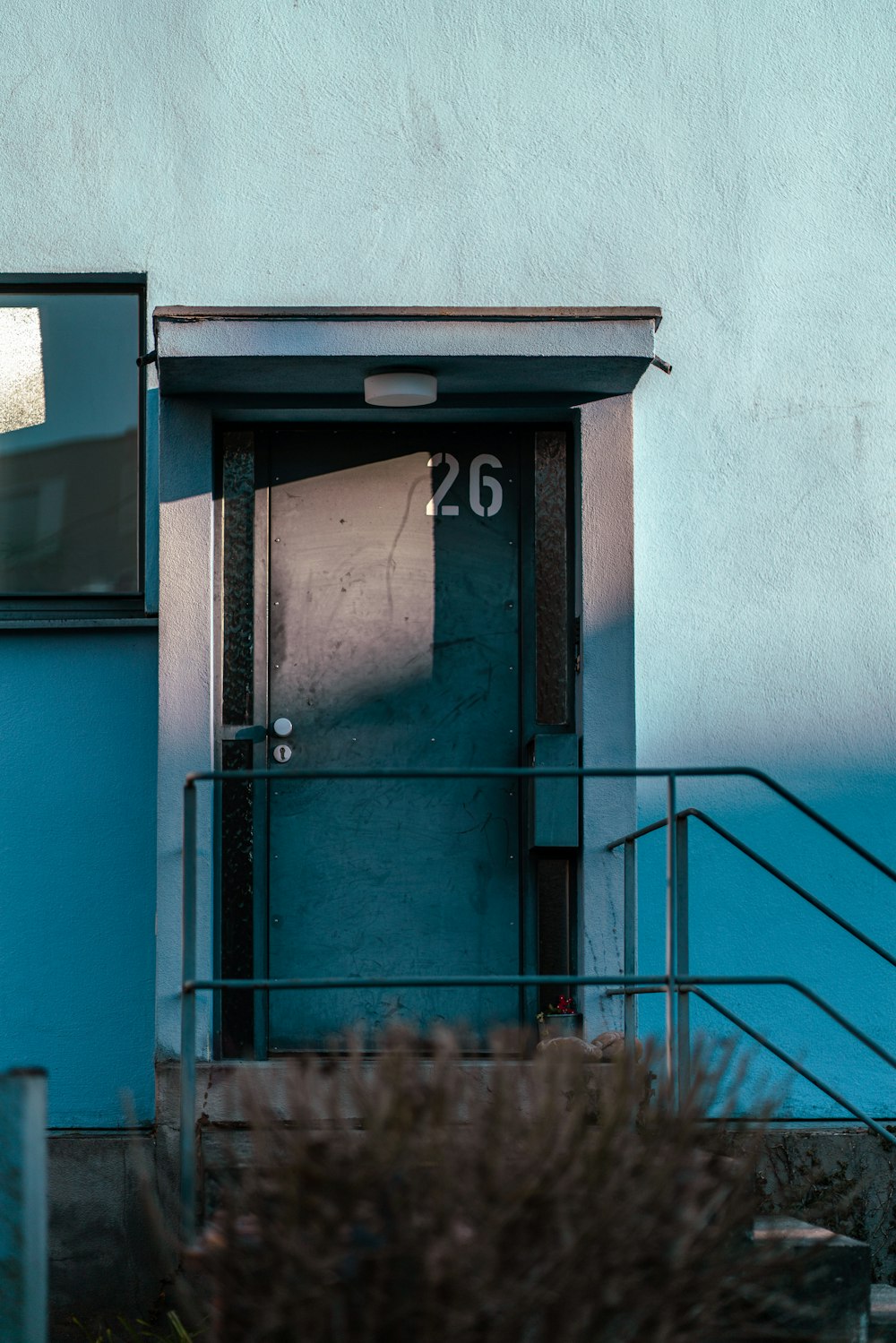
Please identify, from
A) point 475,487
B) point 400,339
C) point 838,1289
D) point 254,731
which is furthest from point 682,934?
point 400,339

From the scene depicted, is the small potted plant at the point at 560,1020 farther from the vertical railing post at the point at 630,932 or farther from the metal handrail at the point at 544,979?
the metal handrail at the point at 544,979

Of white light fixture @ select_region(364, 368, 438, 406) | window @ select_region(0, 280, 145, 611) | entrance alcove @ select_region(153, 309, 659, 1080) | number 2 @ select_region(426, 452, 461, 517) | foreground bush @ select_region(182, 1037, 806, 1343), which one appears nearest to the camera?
foreground bush @ select_region(182, 1037, 806, 1343)

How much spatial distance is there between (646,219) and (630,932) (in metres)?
2.57

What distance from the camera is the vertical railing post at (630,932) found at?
4.79m

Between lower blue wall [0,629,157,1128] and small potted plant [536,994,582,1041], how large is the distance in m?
1.41

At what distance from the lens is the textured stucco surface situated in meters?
5.39

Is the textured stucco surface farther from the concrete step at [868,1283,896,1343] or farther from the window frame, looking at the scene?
the concrete step at [868,1283,896,1343]

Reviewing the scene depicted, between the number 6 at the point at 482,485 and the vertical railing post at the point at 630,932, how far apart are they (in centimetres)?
134

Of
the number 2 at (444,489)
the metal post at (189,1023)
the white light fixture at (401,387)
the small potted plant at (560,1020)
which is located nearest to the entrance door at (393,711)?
the number 2 at (444,489)

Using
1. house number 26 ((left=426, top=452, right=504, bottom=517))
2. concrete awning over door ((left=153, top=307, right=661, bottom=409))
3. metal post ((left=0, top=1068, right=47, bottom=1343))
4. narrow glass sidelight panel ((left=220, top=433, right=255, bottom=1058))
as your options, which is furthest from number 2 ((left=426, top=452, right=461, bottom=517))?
metal post ((left=0, top=1068, right=47, bottom=1343))

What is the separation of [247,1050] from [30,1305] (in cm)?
217

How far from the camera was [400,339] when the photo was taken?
4.91 m

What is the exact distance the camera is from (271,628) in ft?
17.8

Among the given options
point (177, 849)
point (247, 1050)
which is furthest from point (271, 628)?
point (247, 1050)
